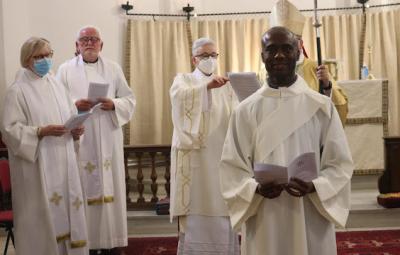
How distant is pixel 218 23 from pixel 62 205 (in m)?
6.76

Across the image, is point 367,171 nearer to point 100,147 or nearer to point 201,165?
point 201,165

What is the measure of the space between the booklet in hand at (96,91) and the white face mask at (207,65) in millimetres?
799

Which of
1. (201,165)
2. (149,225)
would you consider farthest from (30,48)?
(149,225)

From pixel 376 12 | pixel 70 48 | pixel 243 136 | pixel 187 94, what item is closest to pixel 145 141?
pixel 70 48

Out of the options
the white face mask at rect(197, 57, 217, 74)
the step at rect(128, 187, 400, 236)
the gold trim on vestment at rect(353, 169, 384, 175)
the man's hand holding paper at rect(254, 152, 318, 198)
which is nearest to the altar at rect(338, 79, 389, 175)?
the gold trim on vestment at rect(353, 169, 384, 175)

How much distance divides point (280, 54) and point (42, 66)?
232cm

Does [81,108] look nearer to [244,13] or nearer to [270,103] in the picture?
[270,103]

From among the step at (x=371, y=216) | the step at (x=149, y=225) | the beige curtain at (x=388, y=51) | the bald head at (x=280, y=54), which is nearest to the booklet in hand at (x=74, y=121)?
the bald head at (x=280, y=54)

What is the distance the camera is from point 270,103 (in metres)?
2.52

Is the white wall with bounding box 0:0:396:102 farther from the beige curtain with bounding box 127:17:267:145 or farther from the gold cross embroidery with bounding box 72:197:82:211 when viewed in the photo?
the gold cross embroidery with bounding box 72:197:82:211

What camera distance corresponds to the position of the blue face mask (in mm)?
4137

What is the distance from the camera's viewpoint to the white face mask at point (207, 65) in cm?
455

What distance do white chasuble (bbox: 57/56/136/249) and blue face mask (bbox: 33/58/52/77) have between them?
797 millimetres

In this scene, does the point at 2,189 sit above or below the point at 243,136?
below
